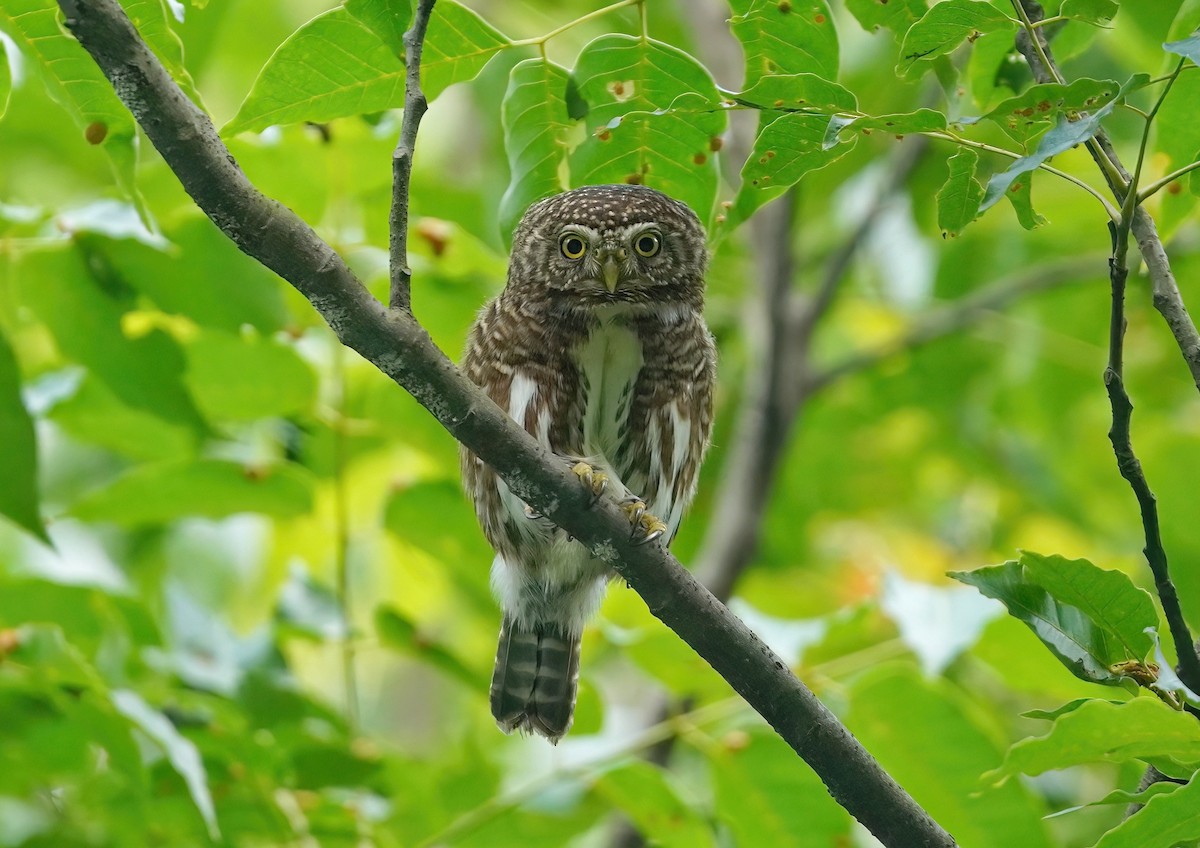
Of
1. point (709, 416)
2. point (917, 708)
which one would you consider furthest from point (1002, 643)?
point (709, 416)

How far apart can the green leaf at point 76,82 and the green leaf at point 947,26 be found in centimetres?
134

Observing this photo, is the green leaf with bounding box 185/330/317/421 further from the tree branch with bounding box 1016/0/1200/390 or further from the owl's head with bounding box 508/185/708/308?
the tree branch with bounding box 1016/0/1200/390

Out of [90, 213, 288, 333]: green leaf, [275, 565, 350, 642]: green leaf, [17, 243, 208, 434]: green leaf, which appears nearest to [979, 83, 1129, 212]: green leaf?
[90, 213, 288, 333]: green leaf

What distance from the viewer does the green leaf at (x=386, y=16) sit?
2.34 m

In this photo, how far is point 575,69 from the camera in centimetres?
259

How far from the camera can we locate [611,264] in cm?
337

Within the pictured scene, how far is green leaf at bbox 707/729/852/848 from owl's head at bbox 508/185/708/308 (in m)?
1.15

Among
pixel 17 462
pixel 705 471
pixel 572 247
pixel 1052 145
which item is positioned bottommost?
pixel 1052 145

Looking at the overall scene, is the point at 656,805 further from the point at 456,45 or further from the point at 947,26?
the point at 947,26

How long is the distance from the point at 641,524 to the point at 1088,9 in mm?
1095

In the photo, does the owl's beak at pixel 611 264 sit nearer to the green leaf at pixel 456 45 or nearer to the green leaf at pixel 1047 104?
the green leaf at pixel 456 45

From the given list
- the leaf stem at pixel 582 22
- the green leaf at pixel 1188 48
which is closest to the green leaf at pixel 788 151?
the leaf stem at pixel 582 22

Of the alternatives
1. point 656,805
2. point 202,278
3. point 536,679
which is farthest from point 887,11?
point 536,679

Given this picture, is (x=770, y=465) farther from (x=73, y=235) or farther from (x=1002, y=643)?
(x=73, y=235)
